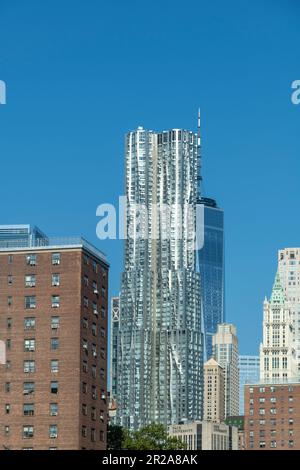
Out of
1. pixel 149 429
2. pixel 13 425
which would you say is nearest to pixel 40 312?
pixel 13 425

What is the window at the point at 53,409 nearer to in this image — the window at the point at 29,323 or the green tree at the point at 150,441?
the window at the point at 29,323

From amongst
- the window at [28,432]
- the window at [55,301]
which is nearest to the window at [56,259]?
the window at [55,301]

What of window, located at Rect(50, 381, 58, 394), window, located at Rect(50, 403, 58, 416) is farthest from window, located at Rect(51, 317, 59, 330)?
window, located at Rect(50, 403, 58, 416)

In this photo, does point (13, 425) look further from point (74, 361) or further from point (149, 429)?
point (149, 429)

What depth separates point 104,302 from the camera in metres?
152

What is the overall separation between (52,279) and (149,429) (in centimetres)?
3865

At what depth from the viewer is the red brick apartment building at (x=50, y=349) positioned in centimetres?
13862

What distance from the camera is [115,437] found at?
172250 millimetres

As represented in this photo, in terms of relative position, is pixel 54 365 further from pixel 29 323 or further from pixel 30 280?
pixel 30 280

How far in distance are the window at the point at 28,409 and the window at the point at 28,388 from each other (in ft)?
4.29

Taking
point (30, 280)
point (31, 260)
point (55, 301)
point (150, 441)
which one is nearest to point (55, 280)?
point (55, 301)

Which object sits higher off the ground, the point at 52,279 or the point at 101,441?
the point at 52,279

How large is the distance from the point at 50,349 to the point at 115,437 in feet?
111
